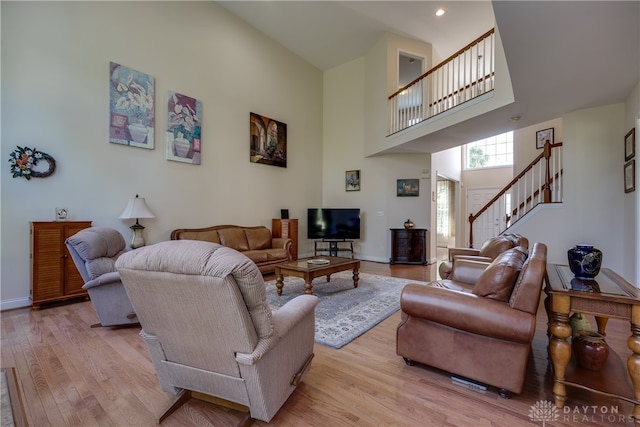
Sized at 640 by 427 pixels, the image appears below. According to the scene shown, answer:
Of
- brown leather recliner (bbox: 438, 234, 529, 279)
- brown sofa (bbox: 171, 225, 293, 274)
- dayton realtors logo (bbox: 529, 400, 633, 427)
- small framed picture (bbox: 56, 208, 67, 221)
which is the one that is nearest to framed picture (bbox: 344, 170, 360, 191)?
brown sofa (bbox: 171, 225, 293, 274)

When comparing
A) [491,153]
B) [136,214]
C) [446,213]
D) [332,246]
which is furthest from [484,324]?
[491,153]

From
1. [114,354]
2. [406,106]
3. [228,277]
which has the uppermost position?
[406,106]

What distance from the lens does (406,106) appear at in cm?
607

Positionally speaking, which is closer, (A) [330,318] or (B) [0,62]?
Result: (A) [330,318]

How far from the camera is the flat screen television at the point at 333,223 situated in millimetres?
6723

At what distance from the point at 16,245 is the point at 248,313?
3915mm

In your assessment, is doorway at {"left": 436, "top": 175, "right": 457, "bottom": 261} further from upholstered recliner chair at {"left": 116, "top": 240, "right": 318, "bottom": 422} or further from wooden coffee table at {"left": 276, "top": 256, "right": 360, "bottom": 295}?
upholstered recliner chair at {"left": 116, "top": 240, "right": 318, "bottom": 422}

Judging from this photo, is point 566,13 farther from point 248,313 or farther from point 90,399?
point 90,399

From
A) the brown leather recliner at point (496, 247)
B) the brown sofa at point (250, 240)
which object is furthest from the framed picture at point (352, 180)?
the brown leather recliner at point (496, 247)

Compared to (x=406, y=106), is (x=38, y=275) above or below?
below

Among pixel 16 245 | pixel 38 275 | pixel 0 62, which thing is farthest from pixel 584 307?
pixel 0 62

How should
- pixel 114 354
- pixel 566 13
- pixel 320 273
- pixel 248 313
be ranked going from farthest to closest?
pixel 320 273
pixel 114 354
pixel 566 13
pixel 248 313

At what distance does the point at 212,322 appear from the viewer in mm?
1237

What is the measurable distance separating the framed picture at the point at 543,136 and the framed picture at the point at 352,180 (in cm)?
395
